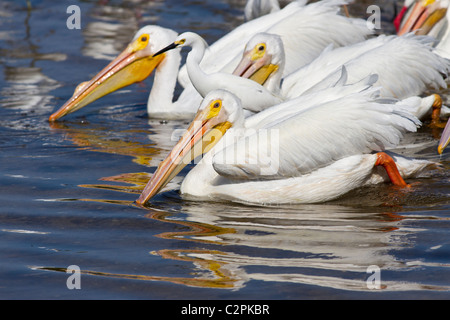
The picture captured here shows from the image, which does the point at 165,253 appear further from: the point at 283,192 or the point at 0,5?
the point at 0,5

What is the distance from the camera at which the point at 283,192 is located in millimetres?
5207

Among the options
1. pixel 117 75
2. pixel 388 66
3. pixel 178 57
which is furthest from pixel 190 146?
pixel 178 57

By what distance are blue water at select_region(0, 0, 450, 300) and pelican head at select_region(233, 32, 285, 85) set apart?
90cm

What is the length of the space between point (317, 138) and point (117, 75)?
3.12 metres

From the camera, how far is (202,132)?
→ 5.36 metres

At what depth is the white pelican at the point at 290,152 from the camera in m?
5.10

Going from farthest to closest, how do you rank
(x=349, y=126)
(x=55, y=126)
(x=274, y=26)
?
(x=274, y=26) < (x=55, y=126) < (x=349, y=126)

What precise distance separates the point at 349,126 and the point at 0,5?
880 centimetres

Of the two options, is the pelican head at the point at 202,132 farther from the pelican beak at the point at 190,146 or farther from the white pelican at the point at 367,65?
the white pelican at the point at 367,65

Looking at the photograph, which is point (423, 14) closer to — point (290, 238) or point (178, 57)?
point (178, 57)

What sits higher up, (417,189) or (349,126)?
(349,126)

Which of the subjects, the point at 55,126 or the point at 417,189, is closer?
the point at 417,189

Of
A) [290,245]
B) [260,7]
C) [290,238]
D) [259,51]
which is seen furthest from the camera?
[260,7]

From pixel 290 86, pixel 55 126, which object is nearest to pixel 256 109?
pixel 290 86
